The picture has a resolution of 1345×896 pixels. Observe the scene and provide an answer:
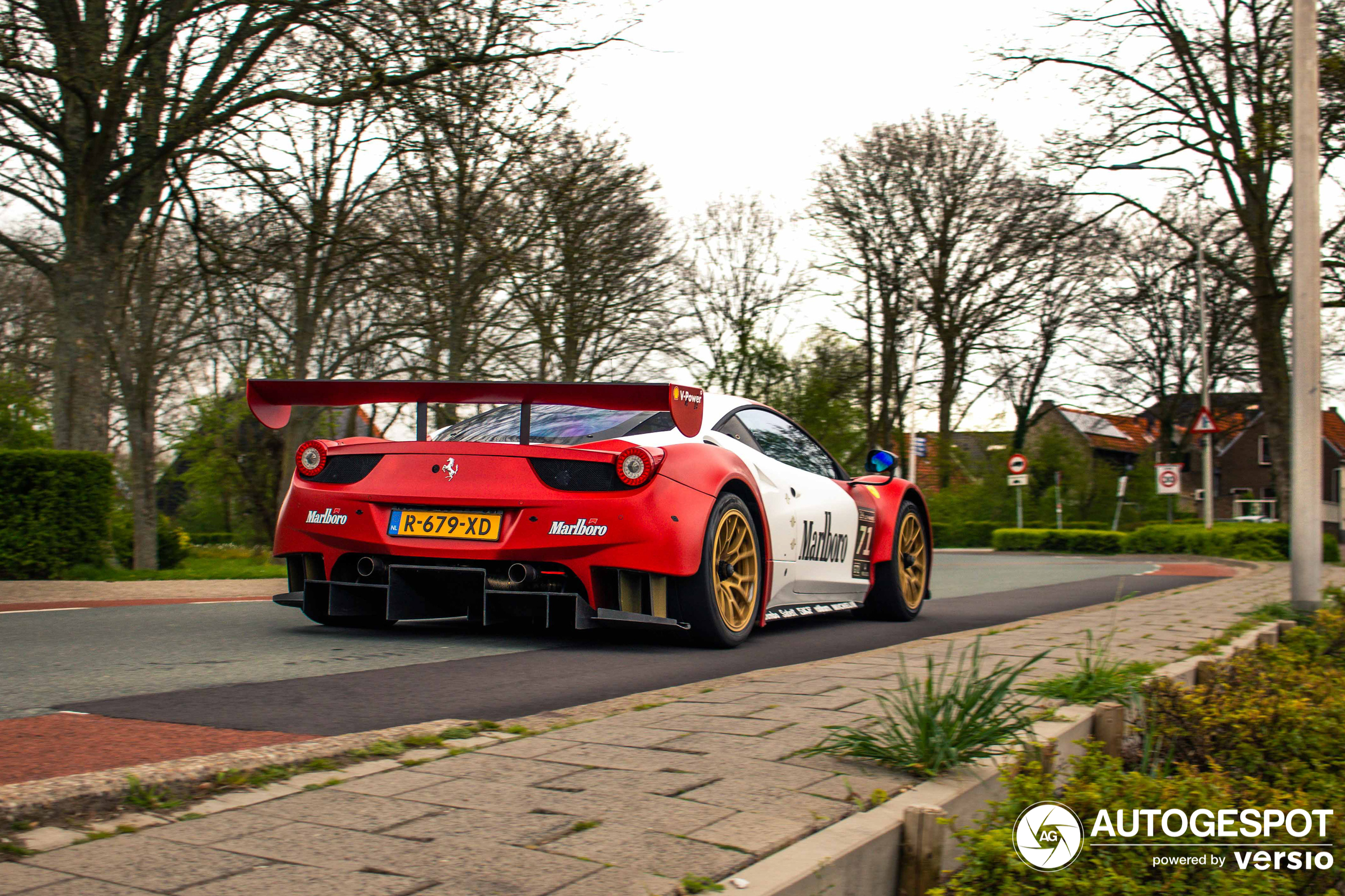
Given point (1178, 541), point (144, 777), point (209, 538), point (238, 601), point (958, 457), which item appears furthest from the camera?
point (209, 538)

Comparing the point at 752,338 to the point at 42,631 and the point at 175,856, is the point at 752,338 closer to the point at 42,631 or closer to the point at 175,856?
the point at 42,631

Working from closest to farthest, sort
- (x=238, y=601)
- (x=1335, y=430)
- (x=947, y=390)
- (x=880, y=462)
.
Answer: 1. (x=880, y=462)
2. (x=238, y=601)
3. (x=947, y=390)
4. (x=1335, y=430)

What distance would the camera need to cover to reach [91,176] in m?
13.3

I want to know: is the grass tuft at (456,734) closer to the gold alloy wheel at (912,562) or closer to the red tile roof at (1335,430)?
the gold alloy wheel at (912,562)

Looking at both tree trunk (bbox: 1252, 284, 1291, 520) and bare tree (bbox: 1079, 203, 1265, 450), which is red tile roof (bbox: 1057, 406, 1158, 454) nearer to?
bare tree (bbox: 1079, 203, 1265, 450)

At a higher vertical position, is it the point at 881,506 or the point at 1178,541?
the point at 881,506

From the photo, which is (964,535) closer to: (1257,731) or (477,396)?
(477,396)

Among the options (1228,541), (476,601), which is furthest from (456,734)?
(1228,541)

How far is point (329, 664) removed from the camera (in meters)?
5.04

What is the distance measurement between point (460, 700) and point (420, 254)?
40.5 ft

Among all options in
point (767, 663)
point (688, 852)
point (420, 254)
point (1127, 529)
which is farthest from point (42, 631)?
point (1127, 529)

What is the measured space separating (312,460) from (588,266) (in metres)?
19.4

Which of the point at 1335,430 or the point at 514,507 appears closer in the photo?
the point at 514,507

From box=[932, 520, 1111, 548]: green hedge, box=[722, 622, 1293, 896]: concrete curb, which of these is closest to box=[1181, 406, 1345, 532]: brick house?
box=[932, 520, 1111, 548]: green hedge
